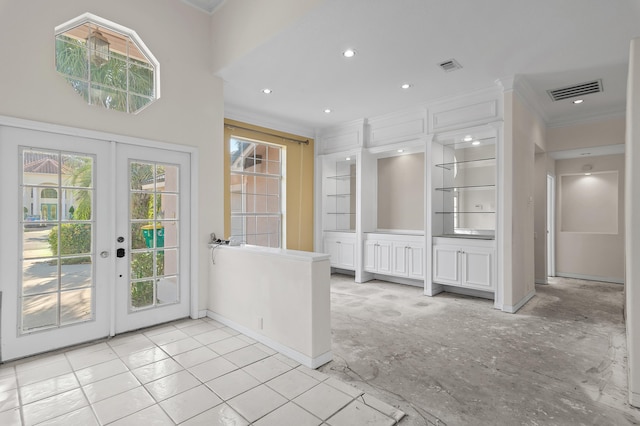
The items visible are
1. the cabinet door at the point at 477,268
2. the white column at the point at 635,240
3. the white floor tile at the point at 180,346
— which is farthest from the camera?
the cabinet door at the point at 477,268

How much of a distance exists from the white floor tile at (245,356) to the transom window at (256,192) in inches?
103

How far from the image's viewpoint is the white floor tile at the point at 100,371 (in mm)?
2466

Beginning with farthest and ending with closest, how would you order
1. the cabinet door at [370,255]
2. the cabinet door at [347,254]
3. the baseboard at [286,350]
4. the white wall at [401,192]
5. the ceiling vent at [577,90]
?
the cabinet door at [347,254] < the white wall at [401,192] < the cabinet door at [370,255] < the ceiling vent at [577,90] < the baseboard at [286,350]

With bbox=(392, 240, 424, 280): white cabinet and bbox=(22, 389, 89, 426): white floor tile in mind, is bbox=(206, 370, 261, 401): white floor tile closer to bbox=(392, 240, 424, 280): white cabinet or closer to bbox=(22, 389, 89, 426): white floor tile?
bbox=(22, 389, 89, 426): white floor tile

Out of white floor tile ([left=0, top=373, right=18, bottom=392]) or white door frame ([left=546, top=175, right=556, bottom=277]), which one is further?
white door frame ([left=546, top=175, right=556, bottom=277])

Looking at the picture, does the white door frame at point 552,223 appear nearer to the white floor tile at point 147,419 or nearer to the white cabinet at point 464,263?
the white cabinet at point 464,263

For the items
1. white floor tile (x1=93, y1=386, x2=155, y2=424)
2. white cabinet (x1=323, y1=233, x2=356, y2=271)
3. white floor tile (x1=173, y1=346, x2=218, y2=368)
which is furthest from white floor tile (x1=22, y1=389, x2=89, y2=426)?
white cabinet (x1=323, y1=233, x2=356, y2=271)

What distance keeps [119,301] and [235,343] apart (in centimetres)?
131

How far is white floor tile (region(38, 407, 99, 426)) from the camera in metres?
1.95

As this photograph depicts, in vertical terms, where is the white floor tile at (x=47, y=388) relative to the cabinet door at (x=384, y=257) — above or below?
below

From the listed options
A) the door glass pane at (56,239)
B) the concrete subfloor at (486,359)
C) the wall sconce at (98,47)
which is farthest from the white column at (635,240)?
the wall sconce at (98,47)

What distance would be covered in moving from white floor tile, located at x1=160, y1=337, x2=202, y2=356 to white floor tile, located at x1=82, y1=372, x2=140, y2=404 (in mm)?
445

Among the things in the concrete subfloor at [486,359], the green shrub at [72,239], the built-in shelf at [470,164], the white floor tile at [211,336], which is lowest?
the concrete subfloor at [486,359]

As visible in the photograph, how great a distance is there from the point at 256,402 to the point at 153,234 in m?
2.26
